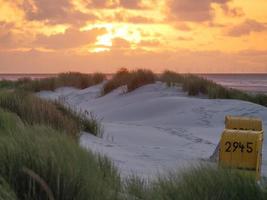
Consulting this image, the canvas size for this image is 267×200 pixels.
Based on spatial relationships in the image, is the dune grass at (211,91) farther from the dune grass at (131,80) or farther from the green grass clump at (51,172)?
the green grass clump at (51,172)

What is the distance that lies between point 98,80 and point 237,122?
2701 centimetres

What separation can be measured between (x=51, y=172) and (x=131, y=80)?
22172mm

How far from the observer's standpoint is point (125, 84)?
2834 centimetres

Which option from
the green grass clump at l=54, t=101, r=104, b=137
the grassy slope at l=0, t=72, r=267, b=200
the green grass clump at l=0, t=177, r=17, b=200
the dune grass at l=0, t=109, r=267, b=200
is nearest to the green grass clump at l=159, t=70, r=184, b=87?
the green grass clump at l=54, t=101, r=104, b=137

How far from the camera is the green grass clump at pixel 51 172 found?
17.8ft

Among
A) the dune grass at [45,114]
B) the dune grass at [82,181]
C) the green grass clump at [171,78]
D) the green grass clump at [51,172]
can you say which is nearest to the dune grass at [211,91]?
the green grass clump at [171,78]

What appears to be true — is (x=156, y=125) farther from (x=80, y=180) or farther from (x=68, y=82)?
(x=68, y=82)

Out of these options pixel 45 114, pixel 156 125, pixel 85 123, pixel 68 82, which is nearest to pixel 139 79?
pixel 156 125

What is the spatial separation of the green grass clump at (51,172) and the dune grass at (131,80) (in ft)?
69.0

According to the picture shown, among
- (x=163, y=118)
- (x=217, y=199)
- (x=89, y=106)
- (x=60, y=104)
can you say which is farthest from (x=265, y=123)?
(x=217, y=199)

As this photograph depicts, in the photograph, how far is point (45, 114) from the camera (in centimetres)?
1164

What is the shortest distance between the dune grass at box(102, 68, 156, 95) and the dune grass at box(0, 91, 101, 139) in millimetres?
13321

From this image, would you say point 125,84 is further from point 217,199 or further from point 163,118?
point 217,199

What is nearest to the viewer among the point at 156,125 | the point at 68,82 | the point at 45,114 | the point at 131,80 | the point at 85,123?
the point at 45,114
